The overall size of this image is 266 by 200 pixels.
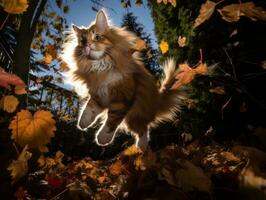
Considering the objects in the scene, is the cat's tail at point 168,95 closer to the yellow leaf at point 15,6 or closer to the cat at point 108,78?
the cat at point 108,78

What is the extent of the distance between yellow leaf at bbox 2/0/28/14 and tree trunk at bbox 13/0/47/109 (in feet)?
8.09

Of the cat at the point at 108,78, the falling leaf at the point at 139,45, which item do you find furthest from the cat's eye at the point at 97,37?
the falling leaf at the point at 139,45

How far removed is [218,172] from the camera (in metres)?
1.63

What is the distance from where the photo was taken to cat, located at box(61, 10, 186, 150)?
283cm

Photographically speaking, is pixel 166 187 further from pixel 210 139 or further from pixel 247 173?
pixel 210 139

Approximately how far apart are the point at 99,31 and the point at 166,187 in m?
1.82

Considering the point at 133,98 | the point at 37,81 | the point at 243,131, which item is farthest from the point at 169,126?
the point at 133,98

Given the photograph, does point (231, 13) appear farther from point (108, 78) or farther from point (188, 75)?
point (108, 78)

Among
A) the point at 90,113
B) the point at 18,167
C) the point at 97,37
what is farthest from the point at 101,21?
the point at 18,167

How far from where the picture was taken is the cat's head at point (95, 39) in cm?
283

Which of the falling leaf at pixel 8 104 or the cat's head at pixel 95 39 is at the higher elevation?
the cat's head at pixel 95 39

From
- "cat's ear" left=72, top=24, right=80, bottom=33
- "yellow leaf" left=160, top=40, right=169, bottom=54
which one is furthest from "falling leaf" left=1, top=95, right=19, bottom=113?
"yellow leaf" left=160, top=40, right=169, bottom=54

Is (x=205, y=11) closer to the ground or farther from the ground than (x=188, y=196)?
farther from the ground

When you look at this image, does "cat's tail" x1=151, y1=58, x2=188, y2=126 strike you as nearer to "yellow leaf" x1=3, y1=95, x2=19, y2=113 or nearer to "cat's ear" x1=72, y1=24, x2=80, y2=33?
"cat's ear" x1=72, y1=24, x2=80, y2=33
